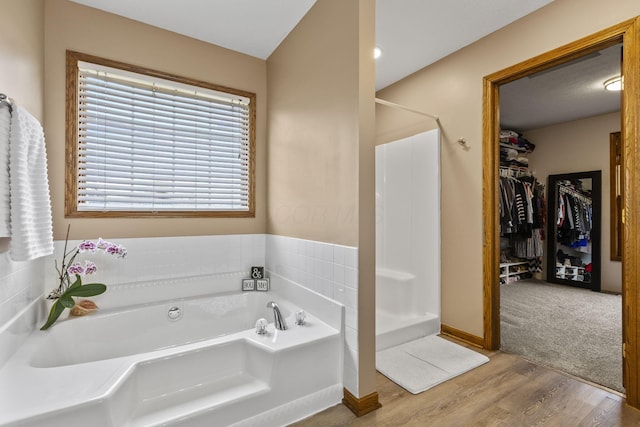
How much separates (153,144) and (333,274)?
177cm

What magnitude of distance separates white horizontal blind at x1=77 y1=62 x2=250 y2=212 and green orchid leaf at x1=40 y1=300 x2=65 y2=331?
694 millimetres

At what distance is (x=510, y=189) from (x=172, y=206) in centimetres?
424

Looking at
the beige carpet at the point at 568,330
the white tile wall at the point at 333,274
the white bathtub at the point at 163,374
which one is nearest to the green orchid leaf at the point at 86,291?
the white bathtub at the point at 163,374

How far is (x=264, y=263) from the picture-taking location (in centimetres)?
290

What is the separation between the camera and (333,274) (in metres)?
1.99

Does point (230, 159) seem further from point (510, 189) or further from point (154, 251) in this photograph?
point (510, 189)

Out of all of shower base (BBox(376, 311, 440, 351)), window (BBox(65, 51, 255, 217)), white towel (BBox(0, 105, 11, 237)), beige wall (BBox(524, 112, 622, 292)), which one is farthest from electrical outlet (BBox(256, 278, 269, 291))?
beige wall (BBox(524, 112, 622, 292))

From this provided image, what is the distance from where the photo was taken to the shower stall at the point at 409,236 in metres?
2.98

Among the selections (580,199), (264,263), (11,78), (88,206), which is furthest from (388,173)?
(580,199)

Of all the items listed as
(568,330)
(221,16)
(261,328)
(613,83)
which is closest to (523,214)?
(613,83)

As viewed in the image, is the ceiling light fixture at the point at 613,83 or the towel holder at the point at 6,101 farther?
the ceiling light fixture at the point at 613,83

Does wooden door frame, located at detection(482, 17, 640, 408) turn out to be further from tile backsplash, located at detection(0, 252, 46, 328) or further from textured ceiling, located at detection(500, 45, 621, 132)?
tile backsplash, located at detection(0, 252, 46, 328)

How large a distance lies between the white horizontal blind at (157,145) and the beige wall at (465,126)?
6.04 ft

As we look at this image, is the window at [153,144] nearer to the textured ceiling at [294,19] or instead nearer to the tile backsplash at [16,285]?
the textured ceiling at [294,19]
